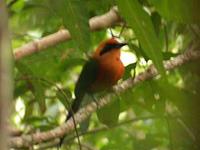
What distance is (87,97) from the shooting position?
2.43 meters

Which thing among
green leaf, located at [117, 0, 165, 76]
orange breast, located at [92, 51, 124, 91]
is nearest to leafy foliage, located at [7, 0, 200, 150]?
green leaf, located at [117, 0, 165, 76]

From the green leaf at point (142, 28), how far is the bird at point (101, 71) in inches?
56.9

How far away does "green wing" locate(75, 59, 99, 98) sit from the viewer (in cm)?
238

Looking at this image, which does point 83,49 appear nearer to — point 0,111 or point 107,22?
point 0,111

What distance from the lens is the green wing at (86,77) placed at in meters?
2.38

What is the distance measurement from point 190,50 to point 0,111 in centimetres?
141

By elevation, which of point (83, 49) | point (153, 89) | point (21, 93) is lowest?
point (21, 93)

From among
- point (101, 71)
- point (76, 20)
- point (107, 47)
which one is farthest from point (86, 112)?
point (107, 47)

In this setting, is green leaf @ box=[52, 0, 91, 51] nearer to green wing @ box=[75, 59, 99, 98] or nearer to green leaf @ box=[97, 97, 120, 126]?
green leaf @ box=[97, 97, 120, 126]

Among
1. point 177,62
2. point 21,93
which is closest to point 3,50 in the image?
point 177,62

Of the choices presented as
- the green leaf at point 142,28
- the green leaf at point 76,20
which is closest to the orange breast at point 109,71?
the green leaf at point 76,20

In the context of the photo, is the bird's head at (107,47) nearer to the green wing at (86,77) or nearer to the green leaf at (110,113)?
the green wing at (86,77)

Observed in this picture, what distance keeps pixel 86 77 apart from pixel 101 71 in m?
0.16

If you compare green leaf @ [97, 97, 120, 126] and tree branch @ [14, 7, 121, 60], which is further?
tree branch @ [14, 7, 121, 60]
